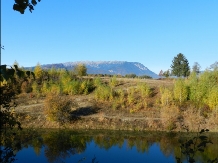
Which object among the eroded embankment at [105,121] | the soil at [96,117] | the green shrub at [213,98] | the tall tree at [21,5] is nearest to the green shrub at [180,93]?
the green shrub at [213,98]

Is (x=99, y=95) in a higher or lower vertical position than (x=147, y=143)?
higher

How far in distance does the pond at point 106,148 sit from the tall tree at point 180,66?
27.5 metres

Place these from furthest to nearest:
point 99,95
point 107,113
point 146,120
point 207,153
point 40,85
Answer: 1. point 40,85
2. point 99,95
3. point 107,113
4. point 146,120
5. point 207,153

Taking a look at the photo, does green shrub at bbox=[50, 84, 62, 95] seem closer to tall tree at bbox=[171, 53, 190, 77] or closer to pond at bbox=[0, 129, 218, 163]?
pond at bbox=[0, 129, 218, 163]

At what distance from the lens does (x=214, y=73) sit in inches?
1257

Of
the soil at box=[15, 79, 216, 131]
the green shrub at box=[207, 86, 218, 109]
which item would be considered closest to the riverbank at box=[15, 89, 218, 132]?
the soil at box=[15, 79, 216, 131]

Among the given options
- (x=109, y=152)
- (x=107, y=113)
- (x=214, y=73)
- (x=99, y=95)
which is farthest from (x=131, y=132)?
(x=214, y=73)

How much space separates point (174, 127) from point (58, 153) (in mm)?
12134

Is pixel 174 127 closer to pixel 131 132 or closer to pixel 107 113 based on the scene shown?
pixel 131 132

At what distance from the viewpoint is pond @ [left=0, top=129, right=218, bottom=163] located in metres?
16.2

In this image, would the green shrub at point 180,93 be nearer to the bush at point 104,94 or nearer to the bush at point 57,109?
the bush at point 104,94

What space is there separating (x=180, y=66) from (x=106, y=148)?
34.5m

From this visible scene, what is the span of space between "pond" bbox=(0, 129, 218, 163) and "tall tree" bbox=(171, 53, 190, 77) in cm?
2754

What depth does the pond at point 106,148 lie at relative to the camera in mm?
16203
